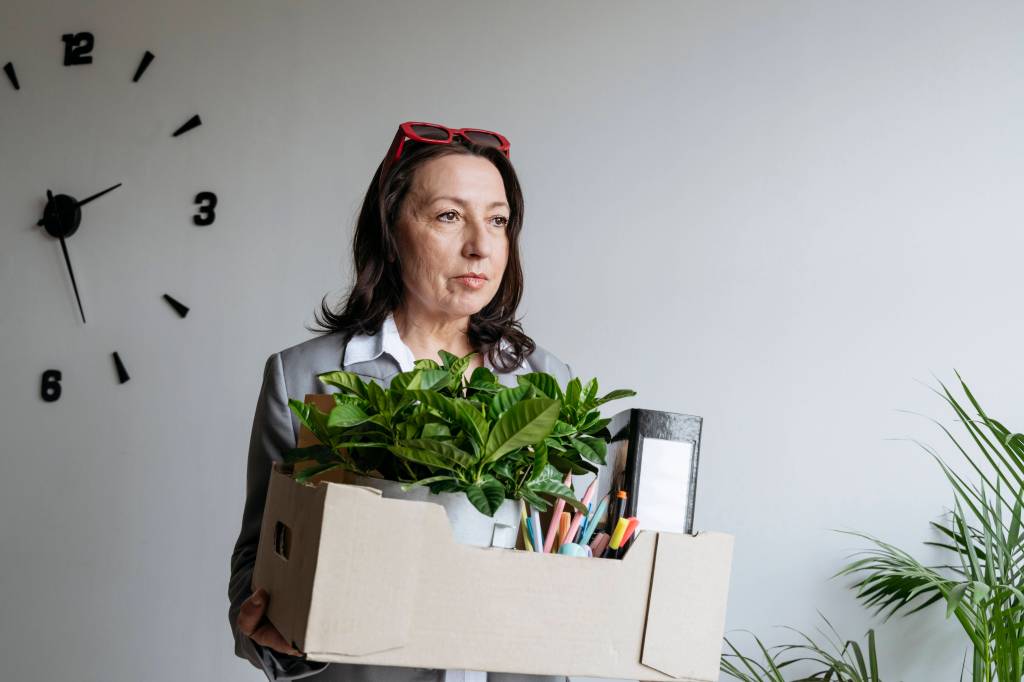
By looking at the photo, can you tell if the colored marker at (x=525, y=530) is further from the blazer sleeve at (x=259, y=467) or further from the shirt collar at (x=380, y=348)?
the shirt collar at (x=380, y=348)

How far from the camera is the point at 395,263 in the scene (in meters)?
1.36

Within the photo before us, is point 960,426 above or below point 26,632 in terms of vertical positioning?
above

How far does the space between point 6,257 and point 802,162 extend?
2.00 metres

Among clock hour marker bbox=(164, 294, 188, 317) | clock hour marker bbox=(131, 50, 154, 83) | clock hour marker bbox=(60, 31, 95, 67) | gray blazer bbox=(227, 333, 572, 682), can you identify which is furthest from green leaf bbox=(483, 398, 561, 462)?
clock hour marker bbox=(60, 31, 95, 67)

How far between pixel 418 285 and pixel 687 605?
64 cm

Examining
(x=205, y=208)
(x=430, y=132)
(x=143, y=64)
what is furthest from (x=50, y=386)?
(x=430, y=132)

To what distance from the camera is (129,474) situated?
239cm

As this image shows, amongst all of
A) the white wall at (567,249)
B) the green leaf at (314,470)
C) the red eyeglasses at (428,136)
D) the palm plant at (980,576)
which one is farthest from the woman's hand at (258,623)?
the white wall at (567,249)

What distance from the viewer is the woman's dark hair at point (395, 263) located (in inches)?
52.4

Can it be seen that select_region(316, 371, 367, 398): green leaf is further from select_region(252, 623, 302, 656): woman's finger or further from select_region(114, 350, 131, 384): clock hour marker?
select_region(114, 350, 131, 384): clock hour marker

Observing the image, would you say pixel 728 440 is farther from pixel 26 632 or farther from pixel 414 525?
pixel 26 632

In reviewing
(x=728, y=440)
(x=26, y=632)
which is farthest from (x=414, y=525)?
(x=26, y=632)

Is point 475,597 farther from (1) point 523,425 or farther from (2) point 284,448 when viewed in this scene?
(2) point 284,448

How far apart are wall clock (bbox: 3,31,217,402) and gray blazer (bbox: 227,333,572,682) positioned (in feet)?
4.05
